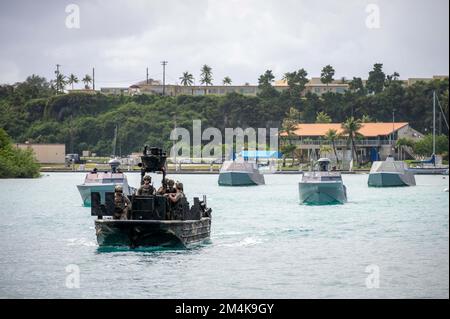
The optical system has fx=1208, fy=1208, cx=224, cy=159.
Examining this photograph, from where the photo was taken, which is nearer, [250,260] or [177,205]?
[177,205]

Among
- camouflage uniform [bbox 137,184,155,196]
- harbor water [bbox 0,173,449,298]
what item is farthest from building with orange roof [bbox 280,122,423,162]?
camouflage uniform [bbox 137,184,155,196]

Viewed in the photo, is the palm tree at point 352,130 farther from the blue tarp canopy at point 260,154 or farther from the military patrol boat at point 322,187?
the military patrol boat at point 322,187

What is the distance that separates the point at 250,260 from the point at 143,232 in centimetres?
410

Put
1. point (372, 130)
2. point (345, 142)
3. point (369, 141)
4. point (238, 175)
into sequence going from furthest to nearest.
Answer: point (345, 142) → point (372, 130) → point (369, 141) → point (238, 175)

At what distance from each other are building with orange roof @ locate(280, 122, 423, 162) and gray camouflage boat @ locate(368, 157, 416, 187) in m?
70.9

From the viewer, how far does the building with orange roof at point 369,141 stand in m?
191

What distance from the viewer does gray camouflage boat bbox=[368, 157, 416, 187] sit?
4537 inches

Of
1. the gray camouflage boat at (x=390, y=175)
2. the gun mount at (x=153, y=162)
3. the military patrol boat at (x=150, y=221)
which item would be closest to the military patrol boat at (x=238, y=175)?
the gray camouflage boat at (x=390, y=175)

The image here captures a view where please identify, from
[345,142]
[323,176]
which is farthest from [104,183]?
[345,142]

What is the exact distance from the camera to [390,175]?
378ft

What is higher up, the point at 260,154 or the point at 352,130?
the point at 352,130

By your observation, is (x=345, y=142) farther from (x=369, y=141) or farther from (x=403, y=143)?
(x=403, y=143)

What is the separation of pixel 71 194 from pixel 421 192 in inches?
1191
